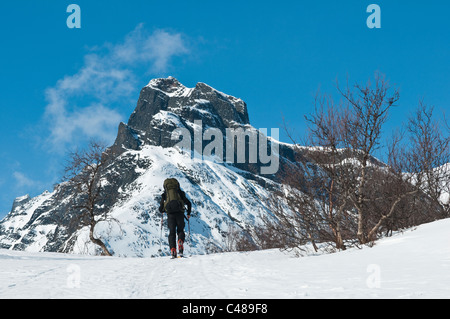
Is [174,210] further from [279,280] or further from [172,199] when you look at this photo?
[279,280]

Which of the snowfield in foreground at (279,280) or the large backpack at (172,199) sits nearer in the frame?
the snowfield in foreground at (279,280)

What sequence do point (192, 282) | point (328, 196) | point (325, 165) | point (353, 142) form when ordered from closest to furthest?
point (192, 282) < point (353, 142) < point (325, 165) < point (328, 196)

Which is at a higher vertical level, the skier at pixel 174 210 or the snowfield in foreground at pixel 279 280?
the skier at pixel 174 210

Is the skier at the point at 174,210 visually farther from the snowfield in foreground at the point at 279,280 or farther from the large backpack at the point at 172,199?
the snowfield in foreground at the point at 279,280

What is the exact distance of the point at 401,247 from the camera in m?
7.54

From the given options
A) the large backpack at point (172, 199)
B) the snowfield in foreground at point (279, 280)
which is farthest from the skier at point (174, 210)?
the snowfield in foreground at point (279, 280)

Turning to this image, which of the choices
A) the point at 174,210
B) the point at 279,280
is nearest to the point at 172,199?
the point at 174,210

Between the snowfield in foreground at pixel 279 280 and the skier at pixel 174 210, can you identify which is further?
the skier at pixel 174 210

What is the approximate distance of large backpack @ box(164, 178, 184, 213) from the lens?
1088cm

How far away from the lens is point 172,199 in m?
10.9

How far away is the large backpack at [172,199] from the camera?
10883mm
